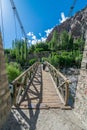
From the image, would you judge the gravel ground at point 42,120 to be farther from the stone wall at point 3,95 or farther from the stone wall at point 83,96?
the stone wall at point 3,95

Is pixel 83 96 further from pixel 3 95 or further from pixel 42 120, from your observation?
pixel 3 95

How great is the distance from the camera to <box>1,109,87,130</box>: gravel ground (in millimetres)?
3632

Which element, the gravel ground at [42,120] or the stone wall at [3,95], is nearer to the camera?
the stone wall at [3,95]

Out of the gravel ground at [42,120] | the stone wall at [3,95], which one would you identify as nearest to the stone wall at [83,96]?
the gravel ground at [42,120]

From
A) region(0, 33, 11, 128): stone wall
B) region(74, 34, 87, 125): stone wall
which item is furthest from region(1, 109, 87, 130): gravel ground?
region(0, 33, 11, 128): stone wall

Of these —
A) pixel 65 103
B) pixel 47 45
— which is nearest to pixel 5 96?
pixel 65 103

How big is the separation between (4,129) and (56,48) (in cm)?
3778

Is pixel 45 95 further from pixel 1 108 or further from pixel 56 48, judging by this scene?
pixel 56 48

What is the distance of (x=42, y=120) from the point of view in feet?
12.9

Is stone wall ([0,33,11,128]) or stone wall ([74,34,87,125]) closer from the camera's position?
stone wall ([0,33,11,128])

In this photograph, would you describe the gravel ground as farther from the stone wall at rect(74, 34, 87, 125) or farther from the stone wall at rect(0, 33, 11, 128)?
the stone wall at rect(0, 33, 11, 128)

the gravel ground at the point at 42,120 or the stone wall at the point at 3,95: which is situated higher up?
the stone wall at the point at 3,95

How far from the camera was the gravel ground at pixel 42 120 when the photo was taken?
3.63 m

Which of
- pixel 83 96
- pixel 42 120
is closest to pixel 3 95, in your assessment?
pixel 42 120
